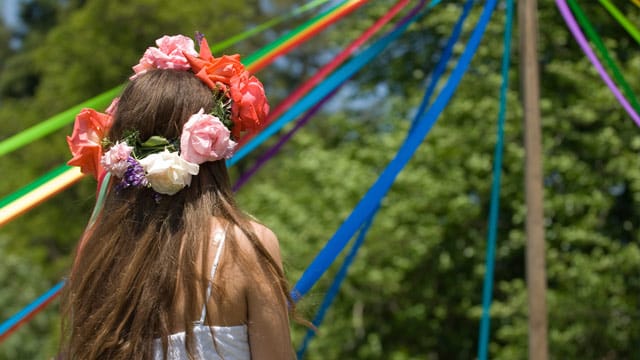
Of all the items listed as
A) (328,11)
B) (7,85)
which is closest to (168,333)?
(328,11)

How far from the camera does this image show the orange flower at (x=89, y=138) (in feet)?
6.64

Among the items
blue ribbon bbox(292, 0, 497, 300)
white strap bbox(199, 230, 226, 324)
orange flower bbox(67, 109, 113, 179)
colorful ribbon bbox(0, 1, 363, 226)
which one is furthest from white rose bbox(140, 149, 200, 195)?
colorful ribbon bbox(0, 1, 363, 226)

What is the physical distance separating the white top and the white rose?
5.7 inches

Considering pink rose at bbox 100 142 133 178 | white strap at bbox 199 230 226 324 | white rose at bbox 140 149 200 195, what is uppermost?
pink rose at bbox 100 142 133 178

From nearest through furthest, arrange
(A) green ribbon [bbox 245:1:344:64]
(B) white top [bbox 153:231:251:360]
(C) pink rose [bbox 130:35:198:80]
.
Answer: (B) white top [bbox 153:231:251:360], (C) pink rose [bbox 130:35:198:80], (A) green ribbon [bbox 245:1:344:64]

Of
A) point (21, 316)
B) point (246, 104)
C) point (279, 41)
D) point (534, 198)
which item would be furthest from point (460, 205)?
point (246, 104)

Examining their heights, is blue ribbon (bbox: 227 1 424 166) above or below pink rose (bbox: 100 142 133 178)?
below

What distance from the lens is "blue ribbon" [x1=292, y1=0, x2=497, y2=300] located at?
2.56 m

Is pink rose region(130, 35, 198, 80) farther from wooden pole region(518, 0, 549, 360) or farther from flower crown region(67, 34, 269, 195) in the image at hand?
wooden pole region(518, 0, 549, 360)

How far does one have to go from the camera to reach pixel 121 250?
177cm

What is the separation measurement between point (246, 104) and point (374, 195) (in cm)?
101

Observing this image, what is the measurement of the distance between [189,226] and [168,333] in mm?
195

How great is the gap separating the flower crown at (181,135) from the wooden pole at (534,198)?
69.2 inches

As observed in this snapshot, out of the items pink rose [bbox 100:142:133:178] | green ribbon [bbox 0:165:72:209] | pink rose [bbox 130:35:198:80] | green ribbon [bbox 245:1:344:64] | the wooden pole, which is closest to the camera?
pink rose [bbox 100:142:133:178]
